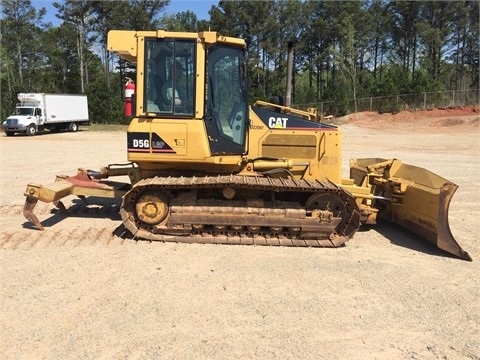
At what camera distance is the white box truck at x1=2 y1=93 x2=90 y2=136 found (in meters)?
30.9

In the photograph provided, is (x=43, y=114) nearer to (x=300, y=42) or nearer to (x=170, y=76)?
(x=170, y=76)

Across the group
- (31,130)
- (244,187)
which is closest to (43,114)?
(31,130)

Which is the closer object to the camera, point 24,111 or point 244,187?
point 244,187

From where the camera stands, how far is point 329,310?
464 centimetres

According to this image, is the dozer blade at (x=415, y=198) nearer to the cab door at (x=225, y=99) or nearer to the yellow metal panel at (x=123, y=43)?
the cab door at (x=225, y=99)

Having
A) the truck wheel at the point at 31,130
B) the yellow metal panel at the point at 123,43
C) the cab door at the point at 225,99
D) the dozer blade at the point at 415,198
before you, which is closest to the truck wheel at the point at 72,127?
the truck wheel at the point at 31,130

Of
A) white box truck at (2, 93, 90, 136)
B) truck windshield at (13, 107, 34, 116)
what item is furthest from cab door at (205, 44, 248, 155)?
truck windshield at (13, 107, 34, 116)

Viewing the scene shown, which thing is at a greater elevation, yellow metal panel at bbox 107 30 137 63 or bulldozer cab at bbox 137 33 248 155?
yellow metal panel at bbox 107 30 137 63

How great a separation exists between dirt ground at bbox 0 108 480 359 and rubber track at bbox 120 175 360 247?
15 cm

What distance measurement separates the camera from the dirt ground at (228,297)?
13.0 feet

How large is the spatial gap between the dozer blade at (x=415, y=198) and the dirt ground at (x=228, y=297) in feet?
0.81

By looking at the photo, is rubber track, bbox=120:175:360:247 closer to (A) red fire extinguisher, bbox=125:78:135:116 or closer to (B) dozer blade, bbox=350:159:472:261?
(B) dozer blade, bbox=350:159:472:261

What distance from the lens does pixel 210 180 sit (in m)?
6.48

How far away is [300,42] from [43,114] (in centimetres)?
3758
